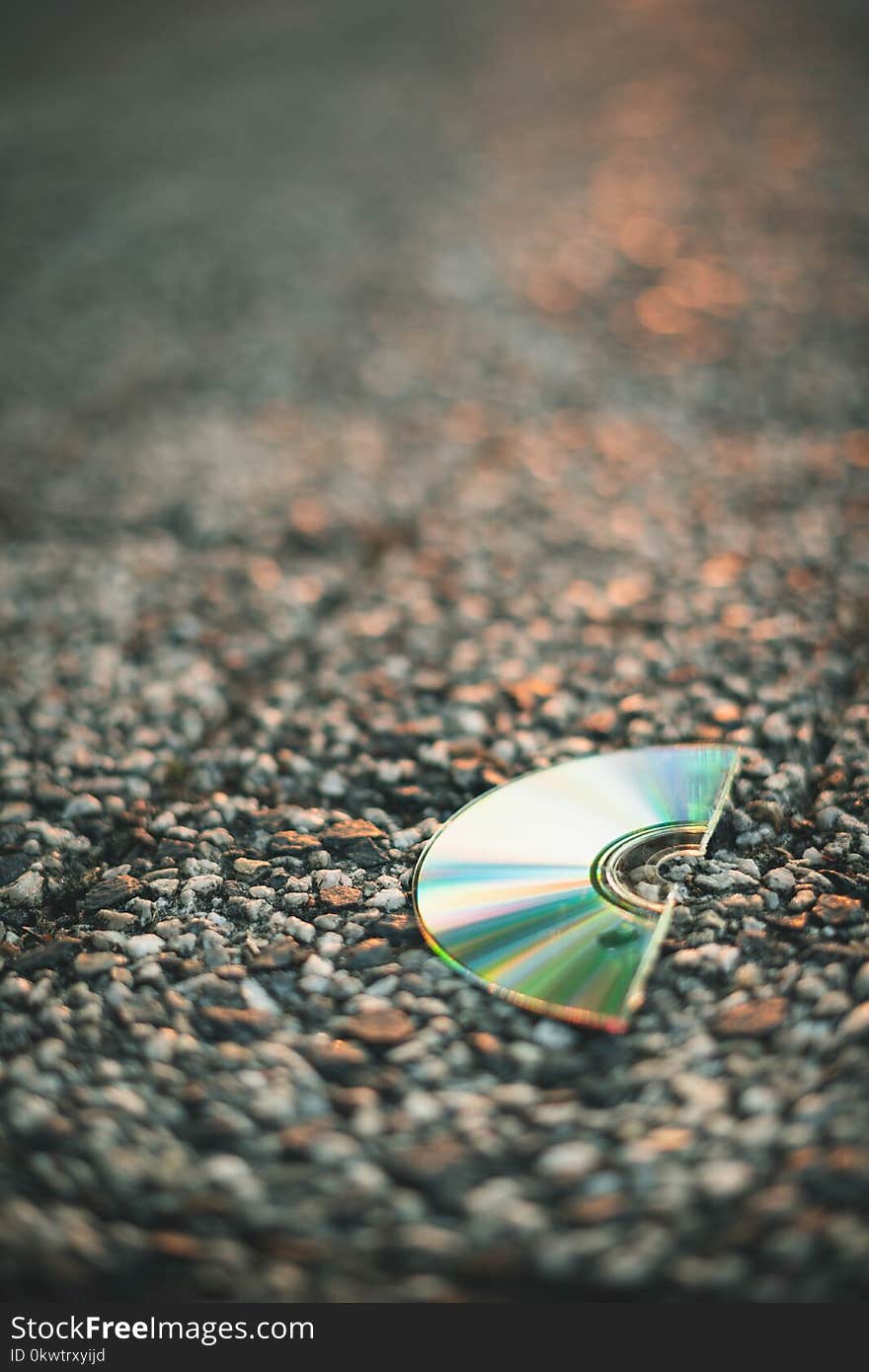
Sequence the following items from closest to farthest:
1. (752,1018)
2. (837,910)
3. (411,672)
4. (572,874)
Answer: (752,1018) → (837,910) → (572,874) → (411,672)

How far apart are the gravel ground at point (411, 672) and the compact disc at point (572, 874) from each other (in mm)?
69

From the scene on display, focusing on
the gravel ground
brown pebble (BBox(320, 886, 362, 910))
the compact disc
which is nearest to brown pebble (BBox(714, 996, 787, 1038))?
the gravel ground

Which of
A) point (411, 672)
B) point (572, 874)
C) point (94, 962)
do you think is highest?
point (411, 672)

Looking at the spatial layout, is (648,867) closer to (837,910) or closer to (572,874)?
(572,874)

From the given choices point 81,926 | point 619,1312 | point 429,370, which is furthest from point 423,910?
point 429,370

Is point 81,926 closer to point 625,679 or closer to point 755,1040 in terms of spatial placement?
point 755,1040

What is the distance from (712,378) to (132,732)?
3.24 m

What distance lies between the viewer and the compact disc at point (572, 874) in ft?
6.40

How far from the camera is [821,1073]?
170cm

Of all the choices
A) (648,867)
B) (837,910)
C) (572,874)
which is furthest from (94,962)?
(837,910)

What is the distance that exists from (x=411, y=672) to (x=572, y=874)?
108 centimetres

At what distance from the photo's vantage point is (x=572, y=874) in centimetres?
220

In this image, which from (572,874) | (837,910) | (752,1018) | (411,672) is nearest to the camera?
(752,1018)

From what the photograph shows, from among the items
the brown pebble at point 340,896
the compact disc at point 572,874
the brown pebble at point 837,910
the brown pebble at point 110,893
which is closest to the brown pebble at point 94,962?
the brown pebble at point 110,893
